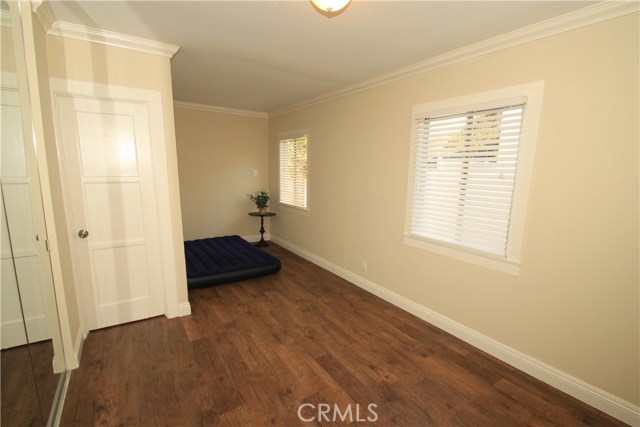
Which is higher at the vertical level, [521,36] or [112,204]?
[521,36]

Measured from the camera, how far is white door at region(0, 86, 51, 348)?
139cm

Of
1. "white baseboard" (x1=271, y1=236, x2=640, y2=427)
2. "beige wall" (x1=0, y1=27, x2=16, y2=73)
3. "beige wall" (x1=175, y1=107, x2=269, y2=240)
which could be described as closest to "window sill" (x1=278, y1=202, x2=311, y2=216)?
"beige wall" (x1=175, y1=107, x2=269, y2=240)

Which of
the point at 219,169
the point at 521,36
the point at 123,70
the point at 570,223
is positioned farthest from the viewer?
the point at 219,169

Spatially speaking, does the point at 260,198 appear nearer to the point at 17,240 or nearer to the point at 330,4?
the point at 17,240

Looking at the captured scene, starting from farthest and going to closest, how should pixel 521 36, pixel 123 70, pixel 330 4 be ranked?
1. pixel 123 70
2. pixel 521 36
3. pixel 330 4

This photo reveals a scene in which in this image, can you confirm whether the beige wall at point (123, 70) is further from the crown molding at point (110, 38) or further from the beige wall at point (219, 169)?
the beige wall at point (219, 169)

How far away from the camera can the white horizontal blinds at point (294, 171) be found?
4.81 m

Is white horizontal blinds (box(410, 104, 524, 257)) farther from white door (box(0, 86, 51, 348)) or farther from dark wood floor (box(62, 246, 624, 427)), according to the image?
white door (box(0, 86, 51, 348))

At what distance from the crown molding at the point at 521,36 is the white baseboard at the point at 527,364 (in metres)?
2.31

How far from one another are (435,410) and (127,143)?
314cm

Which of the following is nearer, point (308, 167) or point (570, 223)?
point (570, 223)

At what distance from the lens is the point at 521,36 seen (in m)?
2.06

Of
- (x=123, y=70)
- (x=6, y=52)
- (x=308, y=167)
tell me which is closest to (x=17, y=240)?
(x=6, y=52)

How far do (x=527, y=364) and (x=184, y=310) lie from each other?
3.06m
